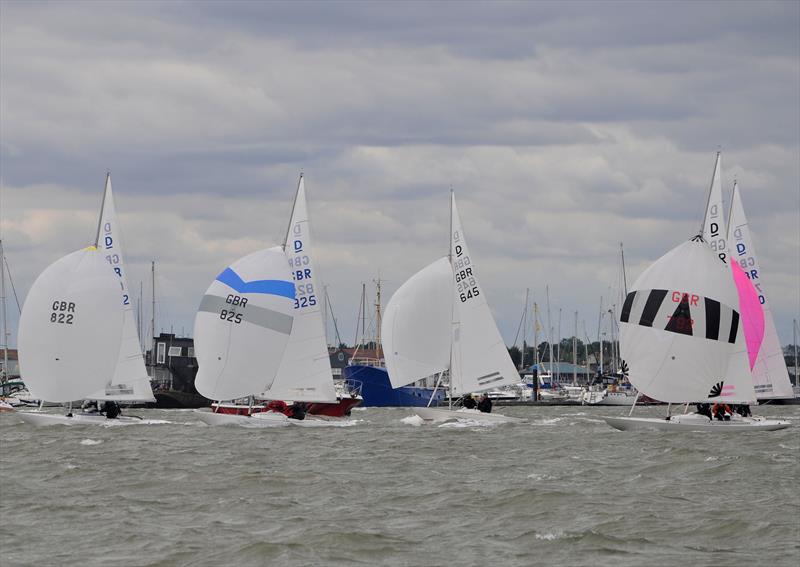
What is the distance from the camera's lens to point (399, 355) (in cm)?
5300

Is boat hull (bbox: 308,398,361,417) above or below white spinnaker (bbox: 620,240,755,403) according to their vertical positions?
below

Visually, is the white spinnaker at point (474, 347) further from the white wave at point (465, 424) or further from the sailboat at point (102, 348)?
the sailboat at point (102, 348)

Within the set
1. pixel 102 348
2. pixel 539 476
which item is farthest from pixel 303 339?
pixel 539 476

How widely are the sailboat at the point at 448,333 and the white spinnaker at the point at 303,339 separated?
400 cm

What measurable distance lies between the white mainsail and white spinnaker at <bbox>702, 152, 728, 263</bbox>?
31.1 feet

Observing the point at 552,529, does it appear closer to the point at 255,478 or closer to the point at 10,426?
the point at 255,478

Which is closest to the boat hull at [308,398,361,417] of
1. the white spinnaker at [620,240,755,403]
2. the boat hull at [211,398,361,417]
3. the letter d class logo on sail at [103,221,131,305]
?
the boat hull at [211,398,361,417]

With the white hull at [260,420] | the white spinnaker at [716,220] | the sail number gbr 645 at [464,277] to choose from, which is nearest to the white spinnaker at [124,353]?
the white hull at [260,420]

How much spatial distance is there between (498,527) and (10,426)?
34.4 metres

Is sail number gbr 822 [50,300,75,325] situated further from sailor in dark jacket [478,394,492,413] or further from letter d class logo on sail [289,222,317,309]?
sailor in dark jacket [478,394,492,413]

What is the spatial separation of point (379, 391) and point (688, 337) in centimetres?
5043

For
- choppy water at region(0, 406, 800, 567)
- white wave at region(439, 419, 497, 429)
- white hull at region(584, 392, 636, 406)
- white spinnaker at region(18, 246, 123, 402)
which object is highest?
white spinnaker at region(18, 246, 123, 402)

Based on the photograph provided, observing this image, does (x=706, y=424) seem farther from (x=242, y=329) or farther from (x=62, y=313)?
(x=62, y=313)

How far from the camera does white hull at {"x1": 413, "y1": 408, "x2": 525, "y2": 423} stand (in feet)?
165
